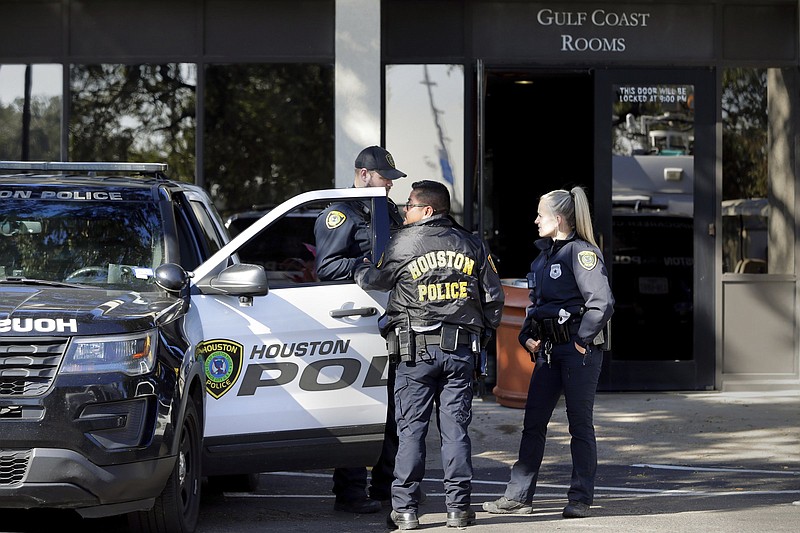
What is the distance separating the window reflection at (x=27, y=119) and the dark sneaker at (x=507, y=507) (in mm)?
6454

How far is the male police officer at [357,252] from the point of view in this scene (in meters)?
6.57

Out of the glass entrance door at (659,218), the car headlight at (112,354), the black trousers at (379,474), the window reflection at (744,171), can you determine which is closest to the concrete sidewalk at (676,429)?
the glass entrance door at (659,218)

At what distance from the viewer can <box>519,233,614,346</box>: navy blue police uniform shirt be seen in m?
6.55

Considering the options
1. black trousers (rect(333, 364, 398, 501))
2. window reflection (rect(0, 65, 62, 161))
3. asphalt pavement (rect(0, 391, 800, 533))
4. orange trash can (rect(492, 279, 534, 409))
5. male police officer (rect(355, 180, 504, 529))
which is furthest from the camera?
window reflection (rect(0, 65, 62, 161))

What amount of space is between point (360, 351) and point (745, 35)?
6.66 meters

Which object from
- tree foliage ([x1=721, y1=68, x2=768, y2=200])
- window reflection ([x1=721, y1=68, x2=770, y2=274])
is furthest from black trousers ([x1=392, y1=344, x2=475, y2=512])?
tree foliage ([x1=721, y1=68, x2=768, y2=200])

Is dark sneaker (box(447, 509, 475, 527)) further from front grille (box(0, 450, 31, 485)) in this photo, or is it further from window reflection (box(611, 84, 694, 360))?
window reflection (box(611, 84, 694, 360))

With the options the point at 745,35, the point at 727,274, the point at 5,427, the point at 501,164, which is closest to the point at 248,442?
the point at 5,427

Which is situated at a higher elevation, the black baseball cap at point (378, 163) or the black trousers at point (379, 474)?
the black baseball cap at point (378, 163)

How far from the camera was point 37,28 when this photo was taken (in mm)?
11438

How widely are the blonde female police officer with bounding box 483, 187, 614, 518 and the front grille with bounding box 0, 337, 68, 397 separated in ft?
8.92

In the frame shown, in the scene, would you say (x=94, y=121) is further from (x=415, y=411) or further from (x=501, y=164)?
(x=415, y=411)

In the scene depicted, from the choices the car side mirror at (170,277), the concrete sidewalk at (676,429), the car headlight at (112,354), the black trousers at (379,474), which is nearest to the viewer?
the car headlight at (112,354)

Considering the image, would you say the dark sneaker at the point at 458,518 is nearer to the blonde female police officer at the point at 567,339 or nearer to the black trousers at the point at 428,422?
the black trousers at the point at 428,422
